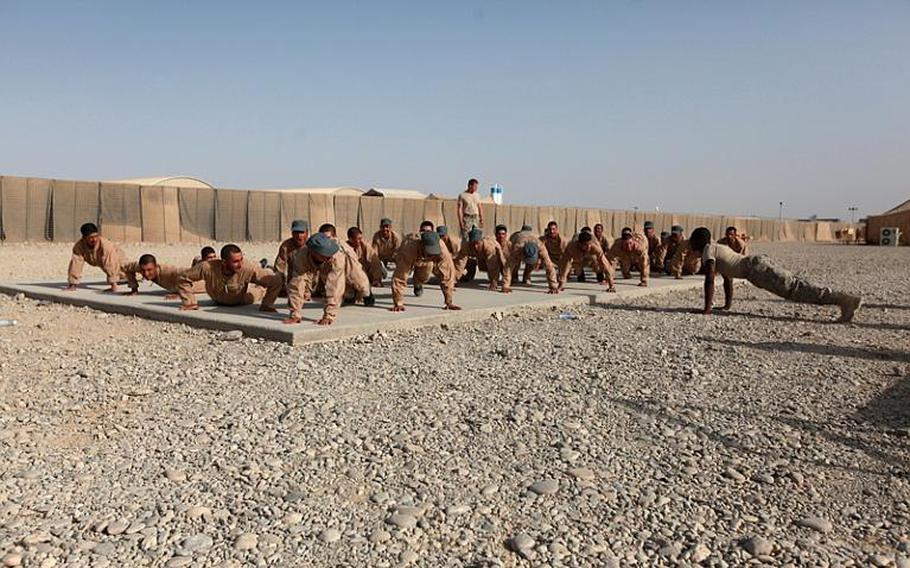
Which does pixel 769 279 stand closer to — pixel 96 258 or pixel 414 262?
pixel 414 262

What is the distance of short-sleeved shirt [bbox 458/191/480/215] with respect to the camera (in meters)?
12.7

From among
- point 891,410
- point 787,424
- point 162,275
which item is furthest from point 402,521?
point 162,275

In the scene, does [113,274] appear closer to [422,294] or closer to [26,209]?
[422,294]

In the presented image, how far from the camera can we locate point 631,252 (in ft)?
43.2

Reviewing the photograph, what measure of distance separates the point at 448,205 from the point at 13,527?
93.9 ft

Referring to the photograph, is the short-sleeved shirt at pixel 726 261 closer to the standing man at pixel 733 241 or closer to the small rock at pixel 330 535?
the standing man at pixel 733 241

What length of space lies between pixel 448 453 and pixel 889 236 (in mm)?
45347

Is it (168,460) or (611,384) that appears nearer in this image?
(168,460)

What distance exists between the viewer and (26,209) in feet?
67.9

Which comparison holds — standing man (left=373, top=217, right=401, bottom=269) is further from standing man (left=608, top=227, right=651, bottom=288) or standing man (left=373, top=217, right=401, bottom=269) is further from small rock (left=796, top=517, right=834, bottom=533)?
small rock (left=796, top=517, right=834, bottom=533)

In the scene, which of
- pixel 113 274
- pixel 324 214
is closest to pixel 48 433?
pixel 113 274

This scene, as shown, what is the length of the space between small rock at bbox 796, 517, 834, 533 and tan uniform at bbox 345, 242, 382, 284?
8330 mm

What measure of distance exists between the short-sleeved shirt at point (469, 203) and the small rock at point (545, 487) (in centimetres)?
930

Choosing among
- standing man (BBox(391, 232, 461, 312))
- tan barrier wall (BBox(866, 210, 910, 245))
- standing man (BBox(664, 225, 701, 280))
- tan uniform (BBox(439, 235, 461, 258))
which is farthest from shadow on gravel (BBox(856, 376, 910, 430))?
tan barrier wall (BBox(866, 210, 910, 245))
